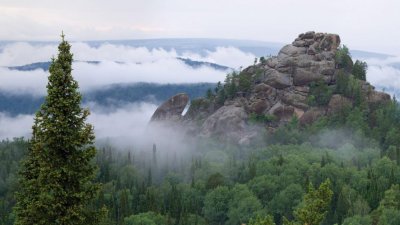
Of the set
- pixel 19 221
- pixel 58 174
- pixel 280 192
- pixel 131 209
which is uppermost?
pixel 58 174

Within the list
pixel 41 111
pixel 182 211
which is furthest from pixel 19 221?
pixel 182 211

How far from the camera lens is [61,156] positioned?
100ft

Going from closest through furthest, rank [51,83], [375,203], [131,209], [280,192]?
[51,83]
[375,203]
[280,192]
[131,209]

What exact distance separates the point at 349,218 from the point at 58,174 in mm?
119412

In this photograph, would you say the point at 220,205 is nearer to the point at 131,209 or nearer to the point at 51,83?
the point at 131,209

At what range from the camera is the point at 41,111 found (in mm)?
29406

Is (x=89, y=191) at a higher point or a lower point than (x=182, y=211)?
higher

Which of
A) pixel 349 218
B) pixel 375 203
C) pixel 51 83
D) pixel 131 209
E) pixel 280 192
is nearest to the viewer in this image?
pixel 51 83

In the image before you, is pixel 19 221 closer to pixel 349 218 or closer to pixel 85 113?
pixel 85 113

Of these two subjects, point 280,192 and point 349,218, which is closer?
point 349,218

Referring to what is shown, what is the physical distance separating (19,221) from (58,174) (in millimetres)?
3780

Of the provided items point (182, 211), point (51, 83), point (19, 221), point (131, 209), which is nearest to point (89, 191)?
point (19, 221)

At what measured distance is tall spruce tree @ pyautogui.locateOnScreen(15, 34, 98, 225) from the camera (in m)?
29.4

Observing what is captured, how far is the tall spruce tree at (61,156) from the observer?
29.4 meters
